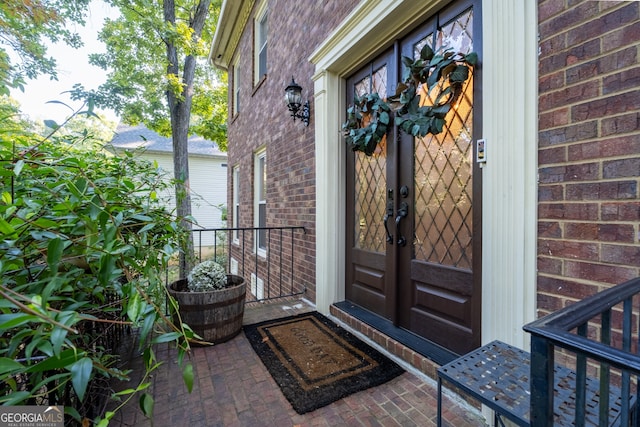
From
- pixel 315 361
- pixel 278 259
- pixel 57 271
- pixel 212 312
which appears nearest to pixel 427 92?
pixel 315 361

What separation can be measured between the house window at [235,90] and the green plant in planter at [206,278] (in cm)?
518

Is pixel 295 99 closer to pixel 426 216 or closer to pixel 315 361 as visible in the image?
pixel 426 216

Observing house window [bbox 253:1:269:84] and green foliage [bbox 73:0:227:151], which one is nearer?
house window [bbox 253:1:269:84]

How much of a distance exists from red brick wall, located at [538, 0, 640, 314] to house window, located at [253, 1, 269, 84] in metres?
4.72

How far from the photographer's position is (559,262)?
3.94ft

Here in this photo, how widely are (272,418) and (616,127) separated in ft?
6.39

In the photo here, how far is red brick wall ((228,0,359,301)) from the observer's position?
9.98 ft

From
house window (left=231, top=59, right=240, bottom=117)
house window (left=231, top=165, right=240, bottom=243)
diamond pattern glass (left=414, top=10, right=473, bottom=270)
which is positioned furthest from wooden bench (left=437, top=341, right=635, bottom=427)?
house window (left=231, top=59, right=240, bottom=117)

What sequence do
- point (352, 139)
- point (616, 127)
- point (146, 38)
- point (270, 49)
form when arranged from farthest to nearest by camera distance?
point (146, 38), point (270, 49), point (352, 139), point (616, 127)

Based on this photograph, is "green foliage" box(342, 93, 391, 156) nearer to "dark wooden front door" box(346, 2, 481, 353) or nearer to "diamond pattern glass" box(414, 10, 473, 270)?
"dark wooden front door" box(346, 2, 481, 353)

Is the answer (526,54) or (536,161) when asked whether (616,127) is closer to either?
(536,161)

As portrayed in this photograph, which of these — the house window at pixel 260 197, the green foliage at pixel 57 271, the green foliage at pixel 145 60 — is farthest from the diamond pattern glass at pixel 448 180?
the green foliage at pixel 145 60

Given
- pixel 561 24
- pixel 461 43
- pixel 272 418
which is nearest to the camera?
pixel 561 24

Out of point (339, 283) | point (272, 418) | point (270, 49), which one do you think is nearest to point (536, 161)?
point (272, 418)
